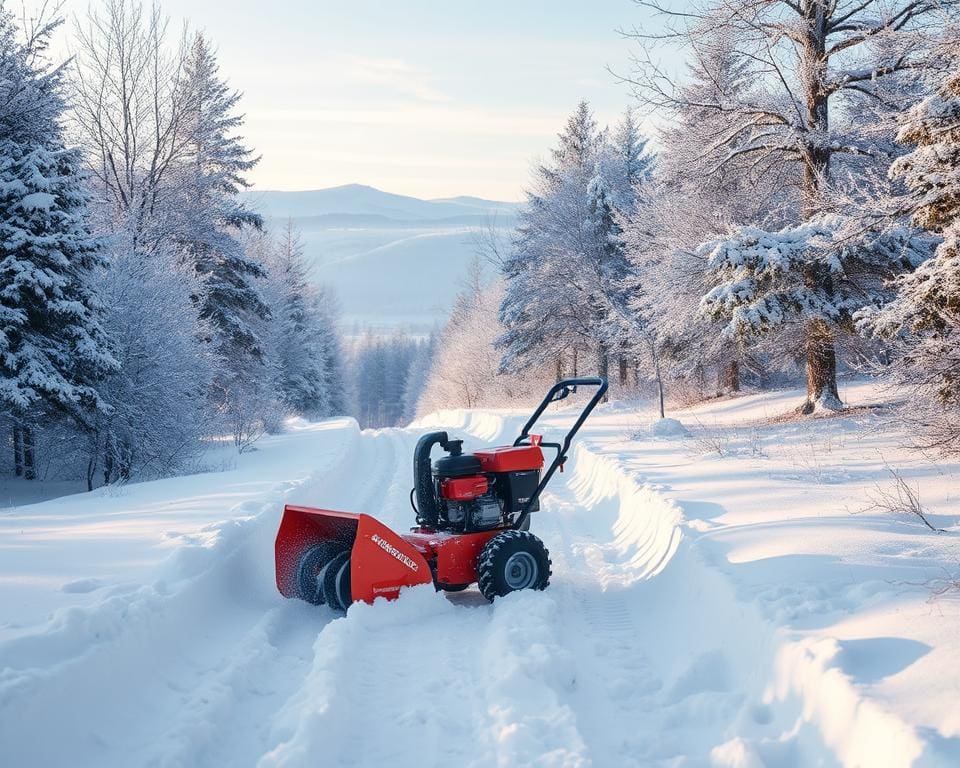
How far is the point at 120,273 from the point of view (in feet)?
61.5

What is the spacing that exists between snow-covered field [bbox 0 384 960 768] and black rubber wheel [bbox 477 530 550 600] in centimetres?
23

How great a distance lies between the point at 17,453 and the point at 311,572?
55.5 feet

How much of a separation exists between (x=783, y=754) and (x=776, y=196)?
16.5 metres

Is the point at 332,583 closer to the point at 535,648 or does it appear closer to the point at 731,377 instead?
the point at 535,648

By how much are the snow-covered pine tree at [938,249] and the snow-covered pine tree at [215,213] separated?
20239mm

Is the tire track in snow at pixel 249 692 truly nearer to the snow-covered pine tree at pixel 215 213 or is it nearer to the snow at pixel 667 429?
the snow at pixel 667 429

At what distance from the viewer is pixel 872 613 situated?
4.91 m

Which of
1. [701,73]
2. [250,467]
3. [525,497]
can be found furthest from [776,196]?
[525,497]

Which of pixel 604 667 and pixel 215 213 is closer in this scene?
pixel 604 667

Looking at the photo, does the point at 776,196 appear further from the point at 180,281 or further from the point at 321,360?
the point at 321,360

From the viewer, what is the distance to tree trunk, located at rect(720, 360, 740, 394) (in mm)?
26609

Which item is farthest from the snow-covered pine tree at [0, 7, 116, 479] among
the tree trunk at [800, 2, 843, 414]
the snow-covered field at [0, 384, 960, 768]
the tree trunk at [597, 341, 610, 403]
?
the tree trunk at [597, 341, 610, 403]

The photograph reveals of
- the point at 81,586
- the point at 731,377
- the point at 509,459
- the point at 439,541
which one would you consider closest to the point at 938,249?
the point at 509,459

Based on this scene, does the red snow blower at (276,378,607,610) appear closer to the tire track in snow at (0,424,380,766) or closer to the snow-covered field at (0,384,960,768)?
the snow-covered field at (0,384,960,768)
